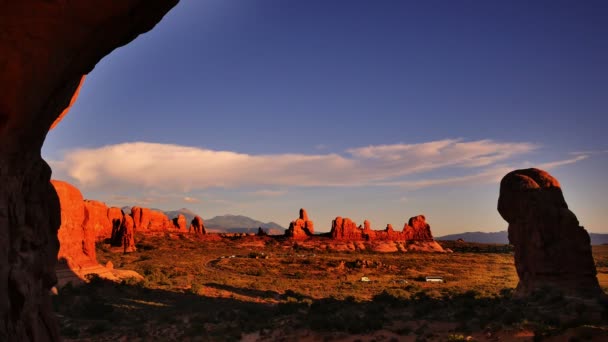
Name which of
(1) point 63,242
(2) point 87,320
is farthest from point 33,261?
(1) point 63,242

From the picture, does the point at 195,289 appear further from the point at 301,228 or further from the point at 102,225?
the point at 301,228

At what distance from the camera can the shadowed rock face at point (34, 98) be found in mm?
5465

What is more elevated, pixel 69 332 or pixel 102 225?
pixel 102 225

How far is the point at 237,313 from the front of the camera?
70.4 feet

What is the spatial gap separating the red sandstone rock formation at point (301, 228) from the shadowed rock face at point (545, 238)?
66.3 metres

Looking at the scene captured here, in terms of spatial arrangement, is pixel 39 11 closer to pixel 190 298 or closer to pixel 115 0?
pixel 115 0

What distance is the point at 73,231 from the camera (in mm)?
25906

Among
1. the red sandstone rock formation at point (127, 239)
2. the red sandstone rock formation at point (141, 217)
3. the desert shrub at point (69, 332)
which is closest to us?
the desert shrub at point (69, 332)

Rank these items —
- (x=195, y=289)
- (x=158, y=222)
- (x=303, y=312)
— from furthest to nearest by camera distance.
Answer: (x=158, y=222), (x=195, y=289), (x=303, y=312)

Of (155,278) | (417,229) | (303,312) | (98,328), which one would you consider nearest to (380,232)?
(417,229)

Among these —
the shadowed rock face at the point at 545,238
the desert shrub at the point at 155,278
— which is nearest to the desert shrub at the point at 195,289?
the desert shrub at the point at 155,278

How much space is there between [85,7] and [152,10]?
1.26 m

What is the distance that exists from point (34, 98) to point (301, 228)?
275 feet

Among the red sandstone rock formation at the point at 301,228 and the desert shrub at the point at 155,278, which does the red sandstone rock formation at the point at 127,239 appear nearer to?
the desert shrub at the point at 155,278
